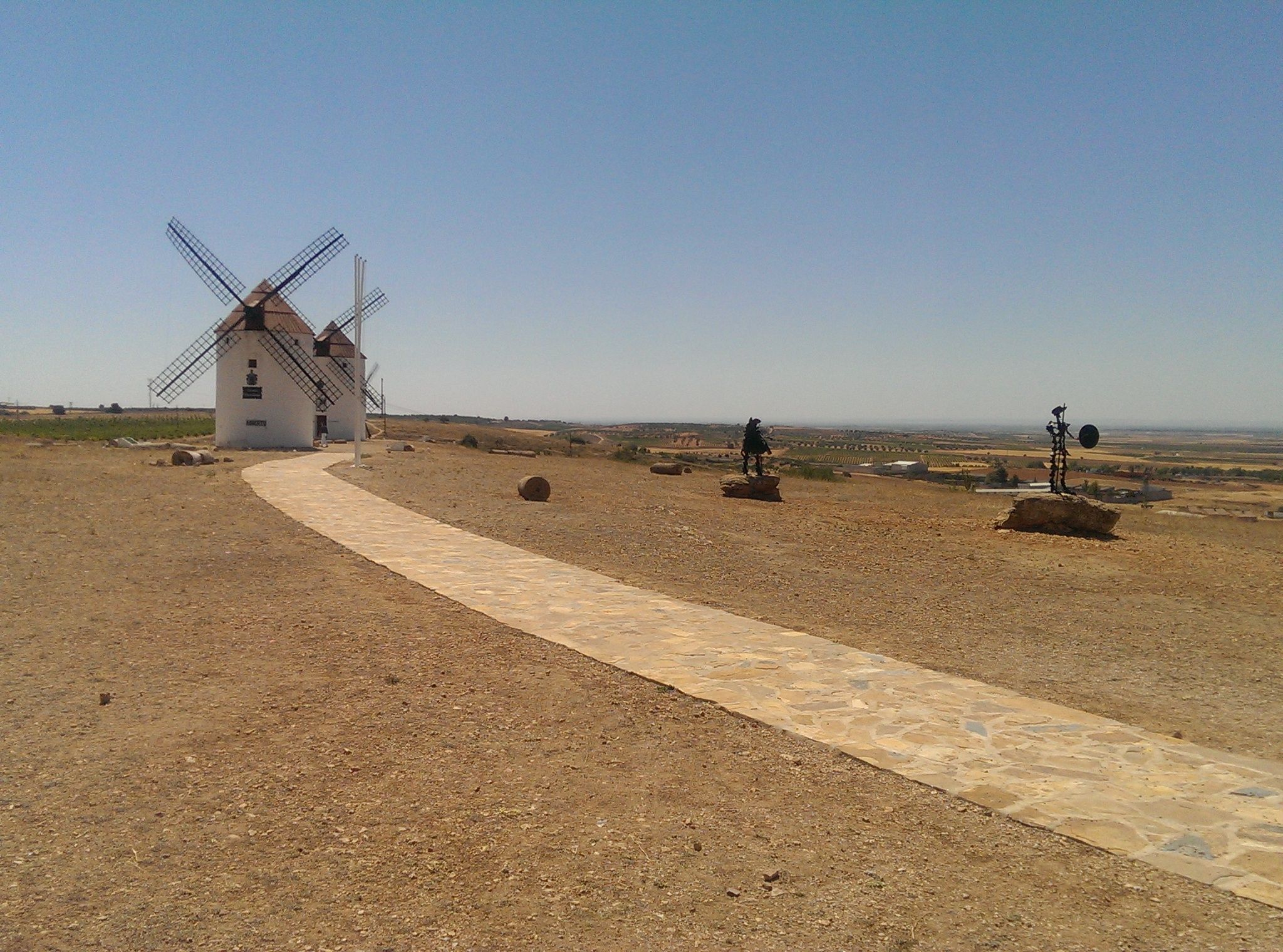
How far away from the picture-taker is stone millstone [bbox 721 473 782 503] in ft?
67.5

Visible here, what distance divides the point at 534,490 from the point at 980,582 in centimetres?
967

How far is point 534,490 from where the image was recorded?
61.2ft

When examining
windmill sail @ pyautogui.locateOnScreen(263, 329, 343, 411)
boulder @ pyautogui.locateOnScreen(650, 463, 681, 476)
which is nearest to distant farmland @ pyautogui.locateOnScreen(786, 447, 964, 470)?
boulder @ pyautogui.locateOnScreen(650, 463, 681, 476)

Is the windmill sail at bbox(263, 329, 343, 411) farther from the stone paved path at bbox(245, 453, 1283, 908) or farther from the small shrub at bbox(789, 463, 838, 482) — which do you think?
the stone paved path at bbox(245, 453, 1283, 908)

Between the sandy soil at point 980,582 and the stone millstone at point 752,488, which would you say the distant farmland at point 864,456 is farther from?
the sandy soil at point 980,582

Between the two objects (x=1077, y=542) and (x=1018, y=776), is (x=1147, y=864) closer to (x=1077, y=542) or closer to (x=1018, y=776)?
(x=1018, y=776)

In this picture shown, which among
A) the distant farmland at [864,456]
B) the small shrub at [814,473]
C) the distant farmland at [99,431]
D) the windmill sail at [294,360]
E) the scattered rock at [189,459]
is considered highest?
the windmill sail at [294,360]

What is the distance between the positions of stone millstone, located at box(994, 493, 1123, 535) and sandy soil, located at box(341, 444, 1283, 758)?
0.56 m

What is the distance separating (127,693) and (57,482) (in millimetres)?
15952

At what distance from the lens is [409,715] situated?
6051 mm

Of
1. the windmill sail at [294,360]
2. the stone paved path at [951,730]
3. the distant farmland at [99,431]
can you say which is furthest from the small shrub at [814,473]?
the distant farmland at [99,431]

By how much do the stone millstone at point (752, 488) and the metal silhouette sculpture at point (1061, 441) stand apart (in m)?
5.78

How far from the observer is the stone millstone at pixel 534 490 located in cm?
1862

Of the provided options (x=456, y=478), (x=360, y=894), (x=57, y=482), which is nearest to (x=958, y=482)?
(x=456, y=478)
